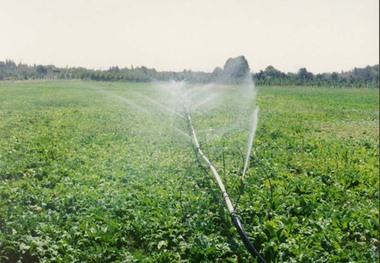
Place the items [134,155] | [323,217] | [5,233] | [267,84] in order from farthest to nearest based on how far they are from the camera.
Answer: [267,84] → [134,155] → [323,217] → [5,233]

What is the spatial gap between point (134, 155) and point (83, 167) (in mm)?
2073

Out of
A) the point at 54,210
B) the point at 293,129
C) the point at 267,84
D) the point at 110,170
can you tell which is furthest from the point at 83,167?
the point at 267,84

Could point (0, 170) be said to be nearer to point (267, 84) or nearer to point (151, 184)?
point (151, 184)

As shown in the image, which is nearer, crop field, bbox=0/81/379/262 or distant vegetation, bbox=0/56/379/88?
crop field, bbox=0/81/379/262

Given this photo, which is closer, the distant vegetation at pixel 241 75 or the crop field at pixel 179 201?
the crop field at pixel 179 201

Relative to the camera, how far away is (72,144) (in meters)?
12.8

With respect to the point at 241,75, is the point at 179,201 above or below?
below

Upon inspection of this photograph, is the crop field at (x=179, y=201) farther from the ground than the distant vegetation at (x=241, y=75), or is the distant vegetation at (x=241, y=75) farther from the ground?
the distant vegetation at (x=241, y=75)

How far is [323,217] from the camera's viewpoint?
20.6ft

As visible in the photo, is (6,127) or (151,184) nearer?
(151,184)

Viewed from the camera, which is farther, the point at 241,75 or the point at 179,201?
the point at 241,75

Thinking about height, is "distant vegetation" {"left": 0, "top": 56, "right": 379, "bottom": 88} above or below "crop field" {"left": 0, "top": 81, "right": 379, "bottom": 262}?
above

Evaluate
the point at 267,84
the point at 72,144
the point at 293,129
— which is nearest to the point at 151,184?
the point at 72,144

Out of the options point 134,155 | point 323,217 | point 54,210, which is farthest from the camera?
point 134,155
